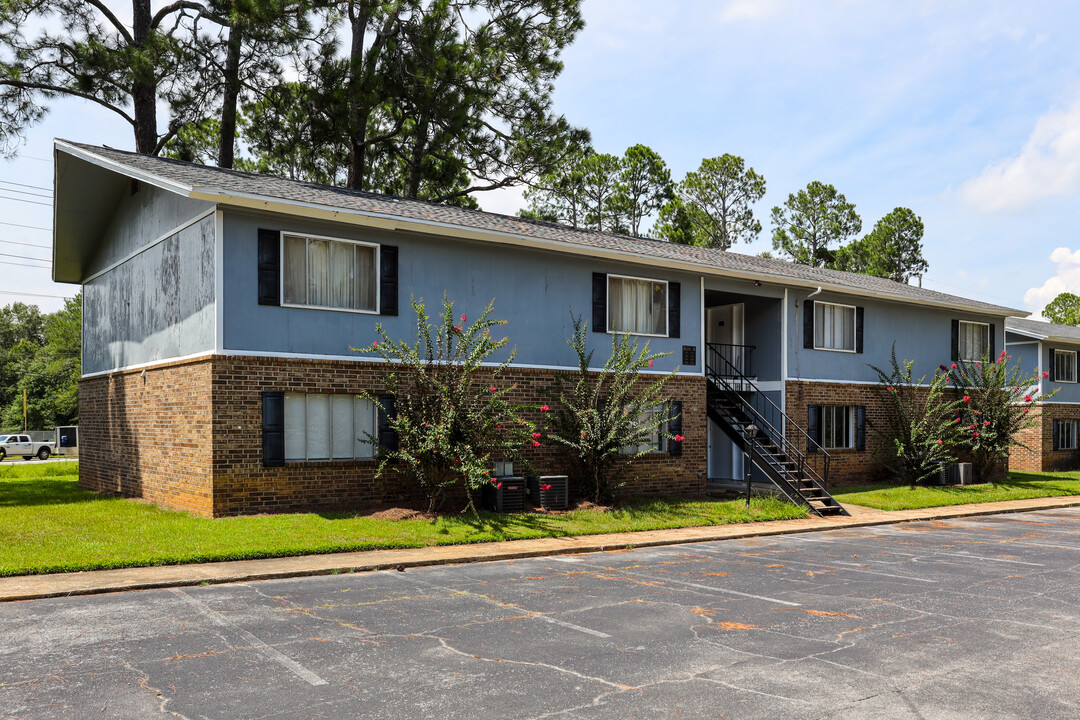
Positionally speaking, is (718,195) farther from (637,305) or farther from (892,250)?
(637,305)

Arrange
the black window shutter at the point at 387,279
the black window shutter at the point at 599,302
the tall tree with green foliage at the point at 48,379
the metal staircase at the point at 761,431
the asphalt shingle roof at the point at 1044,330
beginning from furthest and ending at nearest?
the tall tree with green foliage at the point at 48,379
the asphalt shingle roof at the point at 1044,330
the black window shutter at the point at 599,302
the metal staircase at the point at 761,431
the black window shutter at the point at 387,279

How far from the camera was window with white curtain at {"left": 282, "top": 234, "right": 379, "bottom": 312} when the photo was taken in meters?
14.7

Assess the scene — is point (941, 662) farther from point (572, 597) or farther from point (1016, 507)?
point (1016, 507)

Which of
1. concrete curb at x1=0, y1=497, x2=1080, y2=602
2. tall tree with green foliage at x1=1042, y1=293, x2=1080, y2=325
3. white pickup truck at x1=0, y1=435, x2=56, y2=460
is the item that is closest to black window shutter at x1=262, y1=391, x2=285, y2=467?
concrete curb at x1=0, y1=497, x2=1080, y2=602

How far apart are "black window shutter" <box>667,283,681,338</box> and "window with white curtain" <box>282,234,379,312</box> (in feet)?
24.1

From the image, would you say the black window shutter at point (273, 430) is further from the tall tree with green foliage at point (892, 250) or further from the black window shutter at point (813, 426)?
the tall tree with green foliage at point (892, 250)

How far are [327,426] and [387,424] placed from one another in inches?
41.7

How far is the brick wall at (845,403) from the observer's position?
→ 2216 centimetres

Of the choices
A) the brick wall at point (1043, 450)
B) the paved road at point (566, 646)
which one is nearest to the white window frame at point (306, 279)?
the paved road at point (566, 646)

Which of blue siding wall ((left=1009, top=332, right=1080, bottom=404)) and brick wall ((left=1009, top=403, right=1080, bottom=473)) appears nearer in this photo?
brick wall ((left=1009, top=403, right=1080, bottom=473))

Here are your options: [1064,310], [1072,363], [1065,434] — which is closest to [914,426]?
[1065,434]

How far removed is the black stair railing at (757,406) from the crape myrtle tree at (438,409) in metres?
7.87

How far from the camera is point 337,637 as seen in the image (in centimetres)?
735

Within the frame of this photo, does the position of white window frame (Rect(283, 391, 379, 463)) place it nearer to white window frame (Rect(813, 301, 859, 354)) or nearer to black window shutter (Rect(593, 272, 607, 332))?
black window shutter (Rect(593, 272, 607, 332))
